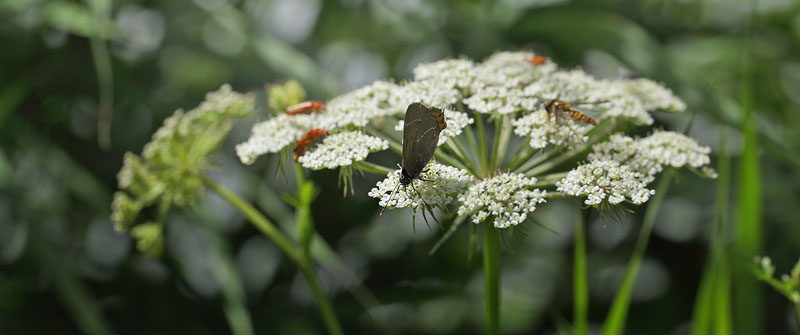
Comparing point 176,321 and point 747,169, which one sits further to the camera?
point 176,321

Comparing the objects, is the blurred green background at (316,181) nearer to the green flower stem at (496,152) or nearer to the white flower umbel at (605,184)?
the green flower stem at (496,152)

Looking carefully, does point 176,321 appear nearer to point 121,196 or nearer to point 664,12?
point 121,196

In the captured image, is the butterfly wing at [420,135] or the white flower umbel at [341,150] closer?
the butterfly wing at [420,135]

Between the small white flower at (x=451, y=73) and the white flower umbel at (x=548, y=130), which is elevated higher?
the small white flower at (x=451, y=73)

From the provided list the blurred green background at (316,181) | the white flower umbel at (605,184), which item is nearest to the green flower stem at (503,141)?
the white flower umbel at (605,184)

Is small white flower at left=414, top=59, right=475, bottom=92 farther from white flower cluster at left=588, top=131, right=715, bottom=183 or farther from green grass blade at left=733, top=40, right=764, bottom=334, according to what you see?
green grass blade at left=733, top=40, right=764, bottom=334

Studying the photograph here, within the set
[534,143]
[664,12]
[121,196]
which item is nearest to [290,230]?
[121,196]

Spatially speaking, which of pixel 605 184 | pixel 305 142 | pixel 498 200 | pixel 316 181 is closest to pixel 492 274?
pixel 498 200
